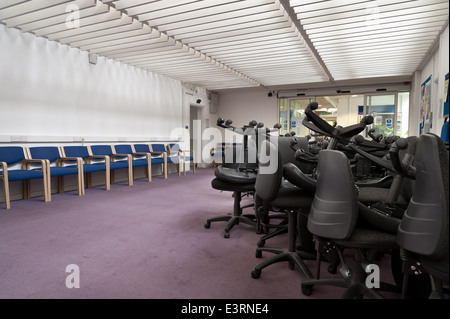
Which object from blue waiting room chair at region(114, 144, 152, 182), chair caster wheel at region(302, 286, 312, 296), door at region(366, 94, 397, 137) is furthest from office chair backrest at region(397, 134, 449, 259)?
door at region(366, 94, 397, 137)

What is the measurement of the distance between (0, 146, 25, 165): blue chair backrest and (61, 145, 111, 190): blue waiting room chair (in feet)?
2.44

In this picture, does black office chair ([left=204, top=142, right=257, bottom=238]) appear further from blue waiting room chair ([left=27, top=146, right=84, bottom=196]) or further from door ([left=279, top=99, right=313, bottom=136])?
door ([left=279, top=99, right=313, bottom=136])

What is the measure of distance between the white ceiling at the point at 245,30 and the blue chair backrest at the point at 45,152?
1.96 metres

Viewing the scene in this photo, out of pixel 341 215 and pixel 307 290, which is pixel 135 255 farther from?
pixel 341 215

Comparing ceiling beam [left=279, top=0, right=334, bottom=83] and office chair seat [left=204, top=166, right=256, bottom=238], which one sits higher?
ceiling beam [left=279, top=0, right=334, bottom=83]

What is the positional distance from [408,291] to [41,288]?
2233 mm

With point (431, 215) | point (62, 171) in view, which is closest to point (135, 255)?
point (431, 215)

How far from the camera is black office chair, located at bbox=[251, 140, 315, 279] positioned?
1789mm

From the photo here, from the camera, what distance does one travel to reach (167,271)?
6.73 feet

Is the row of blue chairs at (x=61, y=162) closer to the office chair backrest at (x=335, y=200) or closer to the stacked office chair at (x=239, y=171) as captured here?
the stacked office chair at (x=239, y=171)

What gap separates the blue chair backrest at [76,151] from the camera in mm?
5270

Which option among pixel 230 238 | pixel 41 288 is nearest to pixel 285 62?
pixel 230 238

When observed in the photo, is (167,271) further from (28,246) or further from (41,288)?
(28,246)

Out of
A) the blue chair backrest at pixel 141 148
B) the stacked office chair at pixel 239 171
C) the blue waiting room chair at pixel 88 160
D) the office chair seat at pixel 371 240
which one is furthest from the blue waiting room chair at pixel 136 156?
the office chair seat at pixel 371 240
